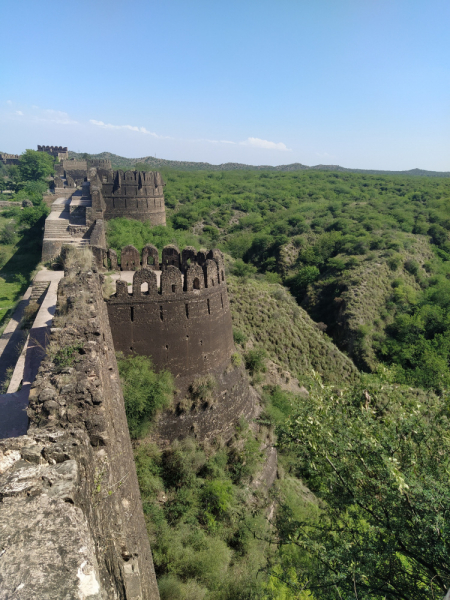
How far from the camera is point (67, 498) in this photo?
285cm

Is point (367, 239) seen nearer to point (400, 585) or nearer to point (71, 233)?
point (71, 233)

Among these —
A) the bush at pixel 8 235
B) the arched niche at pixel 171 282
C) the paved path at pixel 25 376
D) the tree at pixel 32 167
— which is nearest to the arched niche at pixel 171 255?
the arched niche at pixel 171 282

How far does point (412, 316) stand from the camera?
125 ft

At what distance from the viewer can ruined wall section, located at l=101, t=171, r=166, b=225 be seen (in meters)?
28.3

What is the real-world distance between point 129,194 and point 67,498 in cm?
2832

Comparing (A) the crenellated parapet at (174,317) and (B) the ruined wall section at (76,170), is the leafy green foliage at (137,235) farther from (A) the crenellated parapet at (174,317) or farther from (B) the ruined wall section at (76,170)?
(B) the ruined wall section at (76,170)

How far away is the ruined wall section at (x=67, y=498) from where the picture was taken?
223 cm

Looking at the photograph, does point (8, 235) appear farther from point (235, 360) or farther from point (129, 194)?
point (235, 360)

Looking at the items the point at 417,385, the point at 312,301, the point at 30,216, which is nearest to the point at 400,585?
the point at 417,385

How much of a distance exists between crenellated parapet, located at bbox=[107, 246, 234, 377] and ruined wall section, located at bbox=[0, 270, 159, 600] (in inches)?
210

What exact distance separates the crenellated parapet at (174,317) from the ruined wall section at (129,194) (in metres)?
16.7

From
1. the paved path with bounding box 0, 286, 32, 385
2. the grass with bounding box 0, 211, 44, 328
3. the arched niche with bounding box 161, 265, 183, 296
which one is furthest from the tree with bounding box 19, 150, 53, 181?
the arched niche with bounding box 161, 265, 183, 296

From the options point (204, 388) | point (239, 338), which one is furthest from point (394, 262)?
point (204, 388)

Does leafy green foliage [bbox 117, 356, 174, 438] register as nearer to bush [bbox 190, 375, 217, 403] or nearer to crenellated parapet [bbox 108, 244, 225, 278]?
bush [bbox 190, 375, 217, 403]
